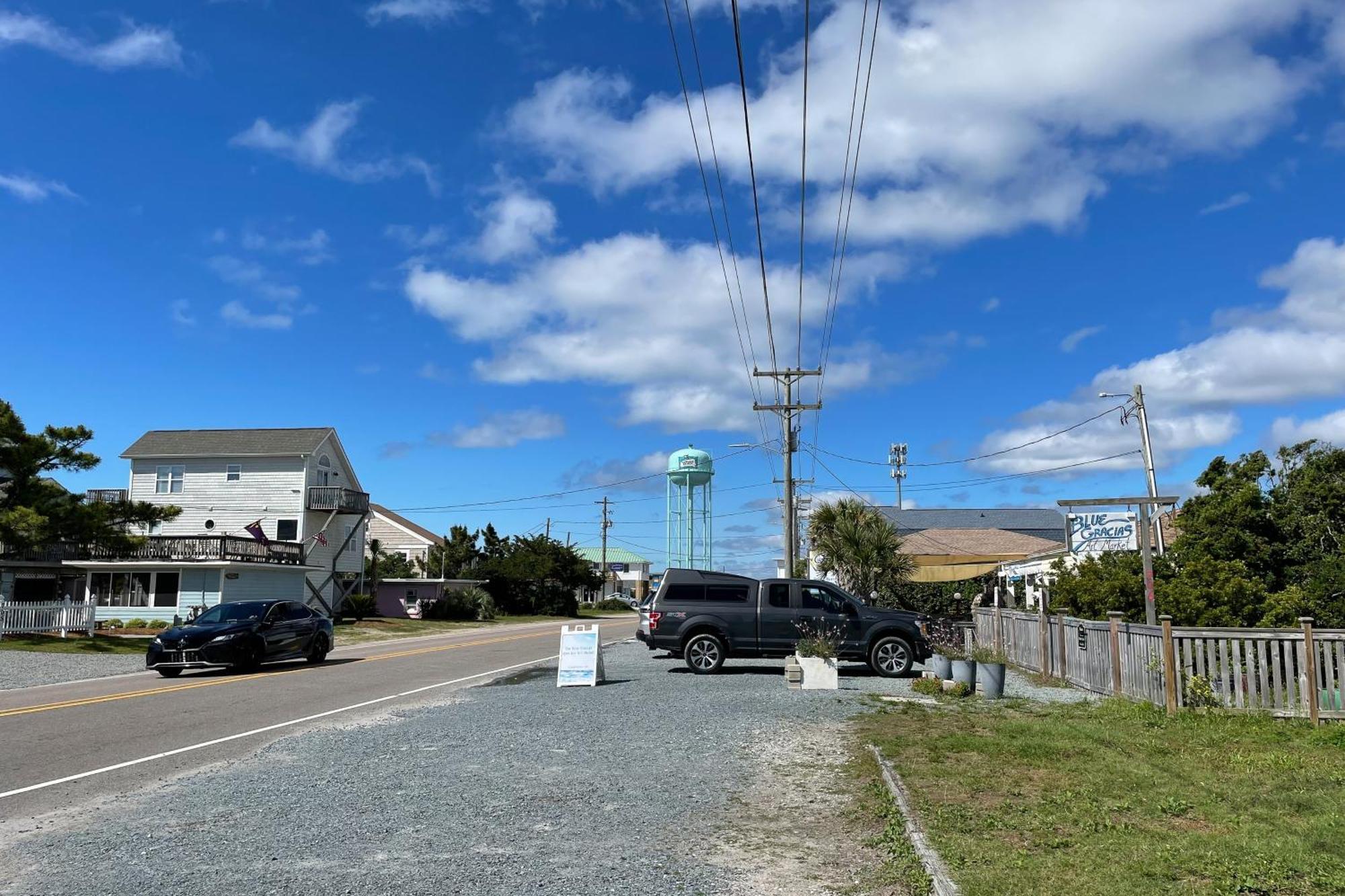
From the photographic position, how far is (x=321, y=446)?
51438 millimetres

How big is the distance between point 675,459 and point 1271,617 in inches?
2573

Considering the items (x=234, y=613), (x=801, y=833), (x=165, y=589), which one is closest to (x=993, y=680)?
(x=801, y=833)

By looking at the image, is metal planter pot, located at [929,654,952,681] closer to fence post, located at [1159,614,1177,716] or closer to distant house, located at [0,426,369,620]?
fence post, located at [1159,614,1177,716]

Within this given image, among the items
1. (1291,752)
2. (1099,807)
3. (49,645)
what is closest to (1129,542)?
(1291,752)

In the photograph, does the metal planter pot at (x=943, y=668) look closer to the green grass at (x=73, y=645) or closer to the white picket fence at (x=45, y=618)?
the green grass at (x=73, y=645)

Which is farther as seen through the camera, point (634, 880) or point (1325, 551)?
point (1325, 551)

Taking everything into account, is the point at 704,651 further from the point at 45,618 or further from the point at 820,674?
the point at 45,618

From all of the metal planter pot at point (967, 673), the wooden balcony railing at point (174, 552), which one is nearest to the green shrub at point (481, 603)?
the wooden balcony railing at point (174, 552)

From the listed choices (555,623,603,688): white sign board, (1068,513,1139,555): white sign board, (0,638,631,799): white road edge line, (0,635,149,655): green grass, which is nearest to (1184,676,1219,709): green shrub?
(555,623,603,688): white sign board

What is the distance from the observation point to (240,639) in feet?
69.8

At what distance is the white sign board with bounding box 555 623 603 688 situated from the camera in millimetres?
17391

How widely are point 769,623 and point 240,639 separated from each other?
35.7ft

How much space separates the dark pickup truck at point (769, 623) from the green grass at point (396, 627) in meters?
18.9

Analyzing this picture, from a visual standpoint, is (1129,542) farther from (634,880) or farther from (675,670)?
(634,880)
